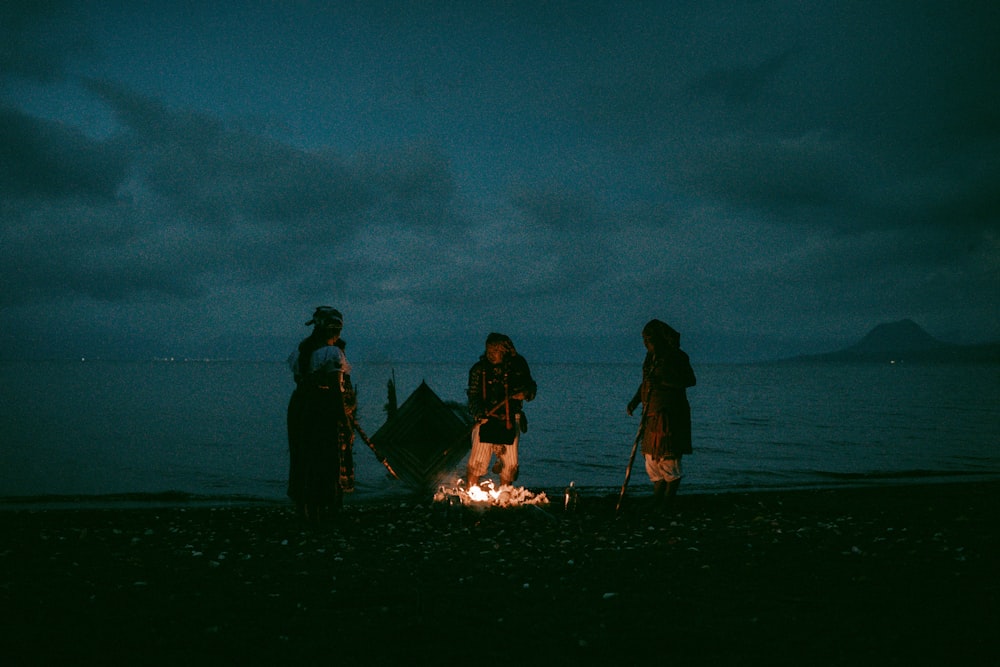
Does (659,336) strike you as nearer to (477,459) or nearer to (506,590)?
(477,459)

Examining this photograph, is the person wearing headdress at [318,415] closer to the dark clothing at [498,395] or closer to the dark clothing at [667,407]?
the dark clothing at [498,395]

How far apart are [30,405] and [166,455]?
105 ft

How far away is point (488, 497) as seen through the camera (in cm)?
987

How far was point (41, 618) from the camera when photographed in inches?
206

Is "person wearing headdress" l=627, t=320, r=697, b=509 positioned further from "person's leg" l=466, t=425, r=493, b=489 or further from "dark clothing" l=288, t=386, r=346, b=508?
"dark clothing" l=288, t=386, r=346, b=508

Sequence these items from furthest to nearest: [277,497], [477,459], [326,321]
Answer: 1. [277,497]
2. [477,459]
3. [326,321]

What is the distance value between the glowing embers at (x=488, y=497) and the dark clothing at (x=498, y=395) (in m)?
0.75

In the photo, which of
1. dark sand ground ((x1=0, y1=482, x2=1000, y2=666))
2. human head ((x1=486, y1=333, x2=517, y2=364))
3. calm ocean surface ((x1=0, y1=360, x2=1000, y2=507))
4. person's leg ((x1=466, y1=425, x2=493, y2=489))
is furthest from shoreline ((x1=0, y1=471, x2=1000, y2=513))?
human head ((x1=486, y1=333, x2=517, y2=364))

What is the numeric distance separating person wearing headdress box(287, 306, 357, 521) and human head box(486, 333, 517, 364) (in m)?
2.35

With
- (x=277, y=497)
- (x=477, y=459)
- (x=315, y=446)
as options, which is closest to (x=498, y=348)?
(x=477, y=459)

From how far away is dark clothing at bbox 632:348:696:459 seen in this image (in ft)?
32.3

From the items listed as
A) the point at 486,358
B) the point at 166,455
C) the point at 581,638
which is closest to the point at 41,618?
the point at 581,638

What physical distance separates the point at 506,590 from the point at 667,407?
472 cm

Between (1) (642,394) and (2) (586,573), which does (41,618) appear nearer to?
(2) (586,573)
